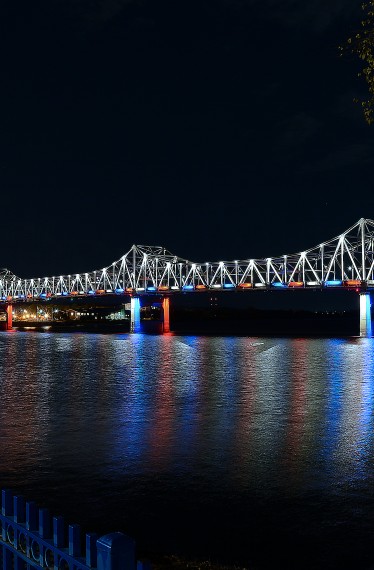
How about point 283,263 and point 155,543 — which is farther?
point 283,263

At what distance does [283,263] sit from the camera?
132875 millimetres

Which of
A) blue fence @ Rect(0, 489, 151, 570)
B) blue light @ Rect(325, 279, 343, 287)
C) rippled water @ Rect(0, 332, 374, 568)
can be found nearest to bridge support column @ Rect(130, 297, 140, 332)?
blue light @ Rect(325, 279, 343, 287)

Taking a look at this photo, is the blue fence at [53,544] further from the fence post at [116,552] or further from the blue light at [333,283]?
the blue light at [333,283]

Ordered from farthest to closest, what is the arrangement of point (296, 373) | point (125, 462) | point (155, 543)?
point (296, 373)
point (125, 462)
point (155, 543)

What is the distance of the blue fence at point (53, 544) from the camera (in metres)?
3.90

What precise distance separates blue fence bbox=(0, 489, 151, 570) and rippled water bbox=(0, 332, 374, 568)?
3709 mm

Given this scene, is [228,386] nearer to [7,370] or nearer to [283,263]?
[7,370]

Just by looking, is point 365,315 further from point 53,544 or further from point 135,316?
point 53,544

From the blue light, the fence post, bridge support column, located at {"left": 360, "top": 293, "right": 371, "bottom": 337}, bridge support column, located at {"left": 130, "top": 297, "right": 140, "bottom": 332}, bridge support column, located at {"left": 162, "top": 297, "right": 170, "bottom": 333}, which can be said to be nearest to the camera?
the fence post

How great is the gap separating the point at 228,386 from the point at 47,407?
9870mm

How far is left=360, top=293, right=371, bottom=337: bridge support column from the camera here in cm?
10444

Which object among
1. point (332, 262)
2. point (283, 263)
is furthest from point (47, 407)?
point (283, 263)

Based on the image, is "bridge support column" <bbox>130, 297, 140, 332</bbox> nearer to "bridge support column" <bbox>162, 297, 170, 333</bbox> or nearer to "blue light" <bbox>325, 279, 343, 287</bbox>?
"bridge support column" <bbox>162, 297, 170, 333</bbox>

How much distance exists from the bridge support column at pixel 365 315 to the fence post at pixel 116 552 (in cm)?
10431
